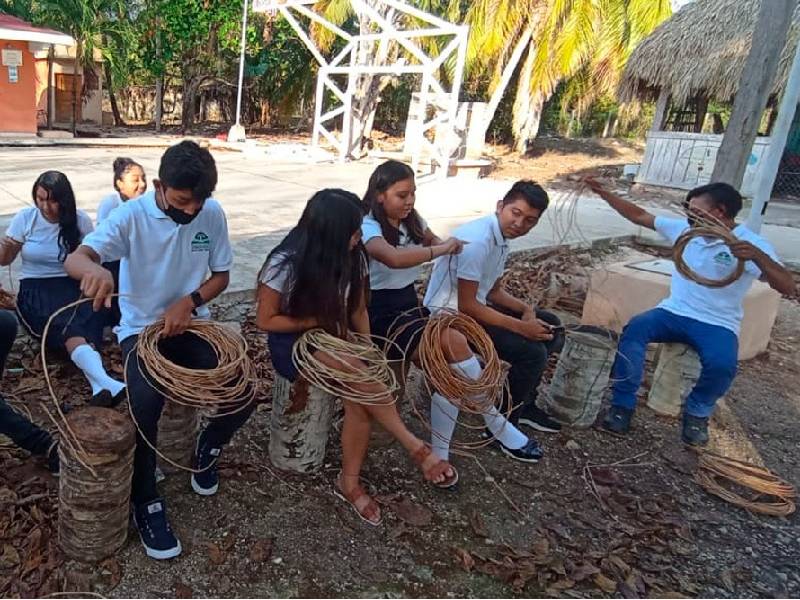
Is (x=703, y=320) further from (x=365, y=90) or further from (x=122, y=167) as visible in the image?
(x=365, y=90)

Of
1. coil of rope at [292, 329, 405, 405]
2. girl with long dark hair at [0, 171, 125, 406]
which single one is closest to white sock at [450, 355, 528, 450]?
coil of rope at [292, 329, 405, 405]

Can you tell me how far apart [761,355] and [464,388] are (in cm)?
341

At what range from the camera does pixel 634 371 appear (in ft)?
11.6

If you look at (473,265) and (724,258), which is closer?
(473,265)

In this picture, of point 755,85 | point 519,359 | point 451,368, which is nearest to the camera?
point 451,368

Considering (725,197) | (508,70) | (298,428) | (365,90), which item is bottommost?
(298,428)

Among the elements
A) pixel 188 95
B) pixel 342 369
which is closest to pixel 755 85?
pixel 342 369

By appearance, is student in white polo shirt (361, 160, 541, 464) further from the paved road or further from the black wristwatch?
the paved road

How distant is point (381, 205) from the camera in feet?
9.53

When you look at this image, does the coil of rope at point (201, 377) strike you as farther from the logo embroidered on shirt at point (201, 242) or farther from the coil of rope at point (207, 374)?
the logo embroidered on shirt at point (201, 242)

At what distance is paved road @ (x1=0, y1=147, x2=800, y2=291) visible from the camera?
6348mm

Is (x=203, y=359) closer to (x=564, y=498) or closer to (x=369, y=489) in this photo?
(x=369, y=489)

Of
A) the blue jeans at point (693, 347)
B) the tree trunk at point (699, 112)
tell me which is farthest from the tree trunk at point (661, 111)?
the blue jeans at point (693, 347)

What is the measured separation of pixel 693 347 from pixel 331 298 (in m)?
2.25
